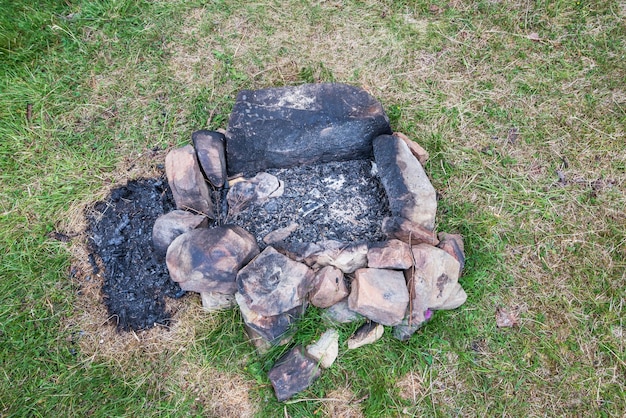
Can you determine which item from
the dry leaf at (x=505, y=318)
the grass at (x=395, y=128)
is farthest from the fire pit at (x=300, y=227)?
the dry leaf at (x=505, y=318)

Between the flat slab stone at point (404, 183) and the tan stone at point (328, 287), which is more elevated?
the flat slab stone at point (404, 183)

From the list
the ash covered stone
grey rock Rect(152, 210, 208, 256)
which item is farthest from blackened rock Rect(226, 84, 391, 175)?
grey rock Rect(152, 210, 208, 256)

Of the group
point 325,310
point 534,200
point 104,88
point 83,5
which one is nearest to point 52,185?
point 104,88

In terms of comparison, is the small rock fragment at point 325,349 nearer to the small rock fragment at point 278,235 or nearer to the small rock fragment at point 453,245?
the small rock fragment at point 278,235

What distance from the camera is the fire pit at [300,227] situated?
8.42ft

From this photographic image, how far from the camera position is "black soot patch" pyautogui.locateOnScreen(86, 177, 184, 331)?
9.38 feet

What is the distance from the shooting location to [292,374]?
8.66 ft

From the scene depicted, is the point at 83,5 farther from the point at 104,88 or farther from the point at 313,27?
the point at 313,27

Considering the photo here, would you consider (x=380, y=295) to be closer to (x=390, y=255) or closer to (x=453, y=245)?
(x=390, y=255)

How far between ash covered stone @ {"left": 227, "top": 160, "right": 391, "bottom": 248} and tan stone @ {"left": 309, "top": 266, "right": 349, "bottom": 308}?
25cm

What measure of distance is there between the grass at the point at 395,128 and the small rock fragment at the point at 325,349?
0.06 metres

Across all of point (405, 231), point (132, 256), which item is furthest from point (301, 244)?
point (132, 256)

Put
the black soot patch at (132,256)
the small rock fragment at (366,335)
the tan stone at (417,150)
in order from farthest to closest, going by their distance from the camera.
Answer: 1. the tan stone at (417,150)
2. the black soot patch at (132,256)
3. the small rock fragment at (366,335)

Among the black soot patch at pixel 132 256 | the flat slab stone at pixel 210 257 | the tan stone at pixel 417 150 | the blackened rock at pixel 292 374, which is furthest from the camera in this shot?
the tan stone at pixel 417 150
